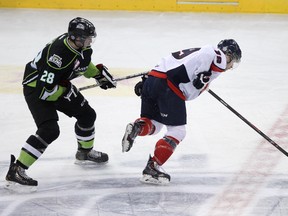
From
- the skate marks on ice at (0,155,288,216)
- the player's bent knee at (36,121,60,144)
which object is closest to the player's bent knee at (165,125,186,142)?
the skate marks on ice at (0,155,288,216)

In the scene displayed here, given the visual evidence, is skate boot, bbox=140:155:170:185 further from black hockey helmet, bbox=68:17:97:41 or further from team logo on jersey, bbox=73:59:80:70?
black hockey helmet, bbox=68:17:97:41

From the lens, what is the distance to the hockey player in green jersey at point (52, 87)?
3850 mm

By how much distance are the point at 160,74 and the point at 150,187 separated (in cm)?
68

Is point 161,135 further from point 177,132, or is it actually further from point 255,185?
point 255,185

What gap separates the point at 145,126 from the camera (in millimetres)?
4129

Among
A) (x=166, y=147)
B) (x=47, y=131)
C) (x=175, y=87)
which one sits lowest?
(x=166, y=147)

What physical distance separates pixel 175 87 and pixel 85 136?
0.74 m

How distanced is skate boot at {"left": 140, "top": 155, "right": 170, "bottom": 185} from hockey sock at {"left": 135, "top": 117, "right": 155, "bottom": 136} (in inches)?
8.0

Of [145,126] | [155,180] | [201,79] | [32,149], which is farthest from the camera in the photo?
[145,126]

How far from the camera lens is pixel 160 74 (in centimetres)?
402

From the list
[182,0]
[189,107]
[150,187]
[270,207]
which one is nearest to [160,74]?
[150,187]

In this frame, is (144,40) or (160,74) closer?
(160,74)

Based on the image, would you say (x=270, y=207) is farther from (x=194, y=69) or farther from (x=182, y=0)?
(x=182, y=0)

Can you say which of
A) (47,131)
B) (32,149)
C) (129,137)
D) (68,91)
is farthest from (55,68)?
(129,137)
